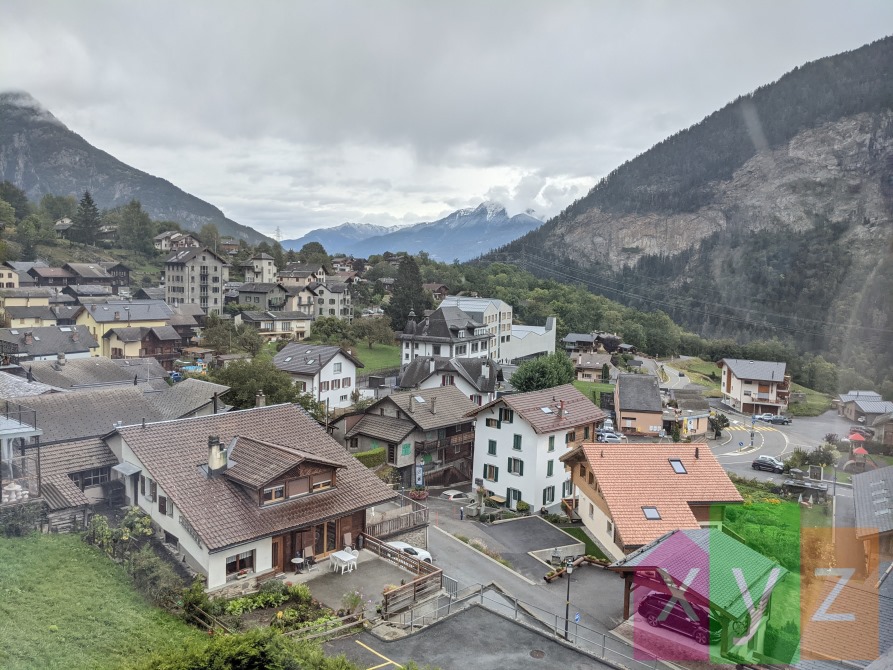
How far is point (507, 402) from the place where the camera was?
97.9 ft

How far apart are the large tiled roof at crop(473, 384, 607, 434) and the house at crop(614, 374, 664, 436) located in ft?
51.9

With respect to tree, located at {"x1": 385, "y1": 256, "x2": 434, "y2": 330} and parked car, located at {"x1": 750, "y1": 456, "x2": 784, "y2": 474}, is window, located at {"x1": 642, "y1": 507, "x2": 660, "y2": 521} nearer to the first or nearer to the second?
parked car, located at {"x1": 750, "y1": 456, "x2": 784, "y2": 474}

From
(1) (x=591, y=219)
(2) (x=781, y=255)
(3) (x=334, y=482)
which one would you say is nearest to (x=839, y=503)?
(3) (x=334, y=482)

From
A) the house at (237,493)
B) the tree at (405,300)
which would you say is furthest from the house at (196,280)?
the house at (237,493)

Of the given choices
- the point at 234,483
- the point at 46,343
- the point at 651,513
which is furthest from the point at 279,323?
the point at 651,513

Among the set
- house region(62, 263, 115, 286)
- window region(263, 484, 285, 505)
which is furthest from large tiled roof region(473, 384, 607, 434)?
house region(62, 263, 115, 286)

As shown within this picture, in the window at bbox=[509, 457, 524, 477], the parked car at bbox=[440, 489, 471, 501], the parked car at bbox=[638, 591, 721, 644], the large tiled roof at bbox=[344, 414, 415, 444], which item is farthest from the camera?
the large tiled roof at bbox=[344, 414, 415, 444]

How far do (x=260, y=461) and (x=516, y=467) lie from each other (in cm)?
1437

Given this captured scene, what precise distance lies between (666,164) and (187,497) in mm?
189142

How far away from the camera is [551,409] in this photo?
102 ft

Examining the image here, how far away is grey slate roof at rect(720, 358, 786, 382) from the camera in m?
Result: 57.4

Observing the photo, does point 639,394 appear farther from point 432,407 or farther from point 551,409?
point 432,407

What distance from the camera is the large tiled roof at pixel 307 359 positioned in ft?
139

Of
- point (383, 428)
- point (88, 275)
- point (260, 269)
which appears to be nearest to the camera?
point (383, 428)
